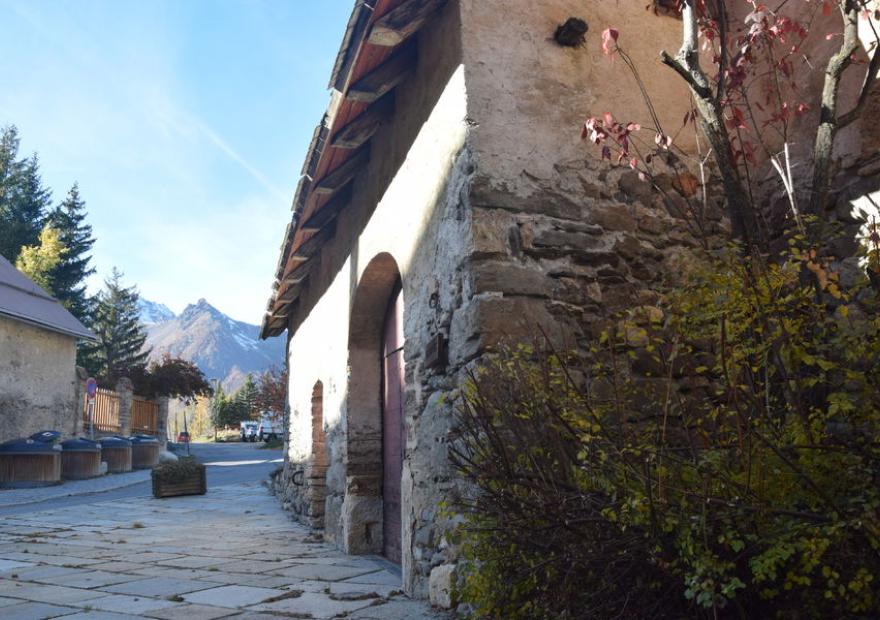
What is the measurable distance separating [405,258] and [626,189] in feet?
4.69

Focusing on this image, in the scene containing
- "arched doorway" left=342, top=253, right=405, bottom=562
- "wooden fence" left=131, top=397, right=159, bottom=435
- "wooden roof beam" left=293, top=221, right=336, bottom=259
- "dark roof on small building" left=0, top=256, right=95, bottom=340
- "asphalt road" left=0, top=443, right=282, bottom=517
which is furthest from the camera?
"wooden fence" left=131, top=397, right=159, bottom=435

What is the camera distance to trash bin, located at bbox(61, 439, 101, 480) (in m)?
14.9

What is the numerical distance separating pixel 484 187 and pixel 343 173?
2.55m

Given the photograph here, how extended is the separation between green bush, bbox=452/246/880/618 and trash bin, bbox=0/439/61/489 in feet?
43.4

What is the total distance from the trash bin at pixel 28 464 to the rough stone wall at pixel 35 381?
7.48 feet

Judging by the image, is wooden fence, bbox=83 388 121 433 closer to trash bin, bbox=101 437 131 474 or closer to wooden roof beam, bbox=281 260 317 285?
trash bin, bbox=101 437 131 474

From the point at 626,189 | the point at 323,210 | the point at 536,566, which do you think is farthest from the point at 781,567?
the point at 323,210

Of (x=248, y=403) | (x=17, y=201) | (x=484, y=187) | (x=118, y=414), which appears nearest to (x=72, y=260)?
(x=17, y=201)

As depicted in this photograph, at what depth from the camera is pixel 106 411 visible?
20.5 metres

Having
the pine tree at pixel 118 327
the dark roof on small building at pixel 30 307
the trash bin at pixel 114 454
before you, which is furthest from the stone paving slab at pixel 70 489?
the pine tree at pixel 118 327

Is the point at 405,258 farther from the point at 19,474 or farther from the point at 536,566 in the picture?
the point at 19,474

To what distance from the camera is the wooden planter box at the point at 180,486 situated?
1141cm

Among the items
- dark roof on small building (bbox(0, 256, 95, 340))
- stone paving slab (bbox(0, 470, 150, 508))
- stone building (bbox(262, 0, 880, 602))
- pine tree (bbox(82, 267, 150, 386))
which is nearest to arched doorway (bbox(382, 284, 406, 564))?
stone building (bbox(262, 0, 880, 602))

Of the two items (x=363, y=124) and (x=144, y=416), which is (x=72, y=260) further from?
(x=363, y=124)
